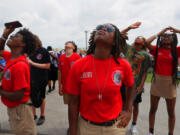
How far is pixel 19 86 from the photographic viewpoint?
1887mm

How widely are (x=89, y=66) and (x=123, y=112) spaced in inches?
23.8

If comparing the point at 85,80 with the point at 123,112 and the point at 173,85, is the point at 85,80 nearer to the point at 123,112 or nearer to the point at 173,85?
the point at 123,112

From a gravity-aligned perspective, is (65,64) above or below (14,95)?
above

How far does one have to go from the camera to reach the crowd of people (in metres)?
1.46

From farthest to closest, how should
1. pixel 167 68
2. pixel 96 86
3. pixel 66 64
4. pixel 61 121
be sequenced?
pixel 61 121 → pixel 66 64 → pixel 167 68 → pixel 96 86

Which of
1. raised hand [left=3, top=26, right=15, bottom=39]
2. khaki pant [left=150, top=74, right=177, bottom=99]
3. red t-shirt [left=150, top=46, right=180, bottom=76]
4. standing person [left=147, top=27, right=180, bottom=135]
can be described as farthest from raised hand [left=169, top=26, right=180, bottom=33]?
raised hand [left=3, top=26, right=15, bottom=39]

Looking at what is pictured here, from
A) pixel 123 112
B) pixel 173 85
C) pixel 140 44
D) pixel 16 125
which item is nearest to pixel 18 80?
pixel 16 125

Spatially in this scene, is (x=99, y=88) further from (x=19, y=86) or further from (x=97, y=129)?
(x=19, y=86)

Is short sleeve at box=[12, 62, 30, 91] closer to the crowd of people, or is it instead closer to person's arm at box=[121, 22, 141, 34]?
the crowd of people

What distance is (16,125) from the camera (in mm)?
2078

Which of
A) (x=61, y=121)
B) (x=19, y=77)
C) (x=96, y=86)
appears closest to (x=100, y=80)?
(x=96, y=86)

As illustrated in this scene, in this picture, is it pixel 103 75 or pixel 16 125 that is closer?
pixel 103 75

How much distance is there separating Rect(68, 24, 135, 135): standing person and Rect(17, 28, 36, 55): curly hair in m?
1.11

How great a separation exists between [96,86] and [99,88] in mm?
33
